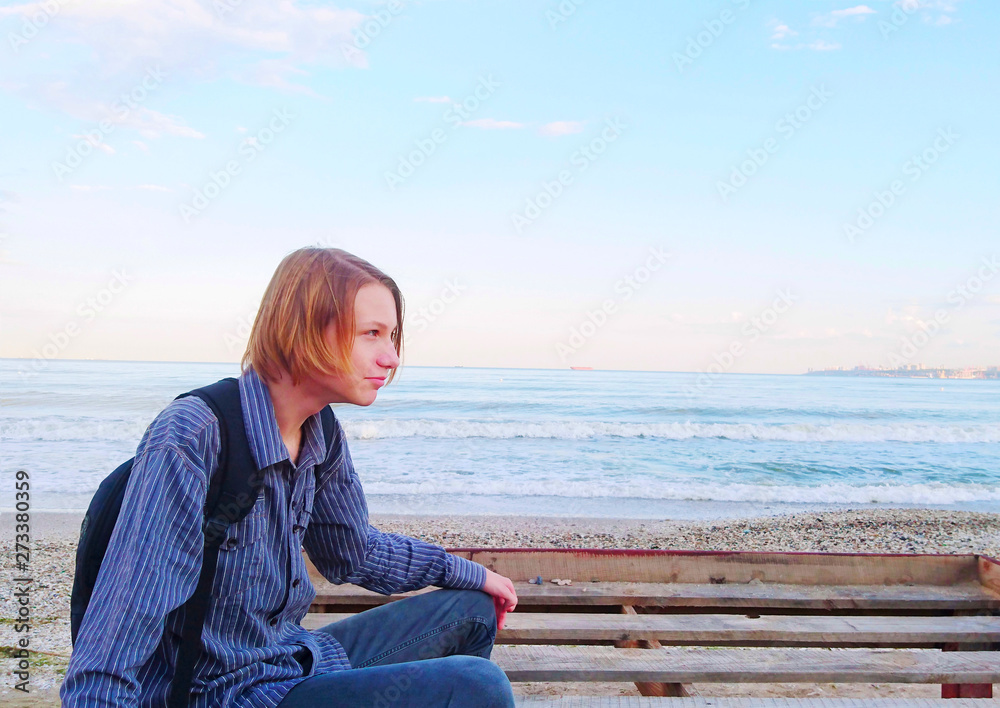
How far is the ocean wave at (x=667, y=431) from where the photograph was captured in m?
16.9

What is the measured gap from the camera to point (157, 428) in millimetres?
1156

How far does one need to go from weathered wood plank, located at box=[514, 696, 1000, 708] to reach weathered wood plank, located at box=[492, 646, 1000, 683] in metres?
0.18

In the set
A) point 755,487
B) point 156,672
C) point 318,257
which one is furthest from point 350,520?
point 755,487

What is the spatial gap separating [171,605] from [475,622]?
849 mm

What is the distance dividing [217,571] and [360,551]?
52 cm

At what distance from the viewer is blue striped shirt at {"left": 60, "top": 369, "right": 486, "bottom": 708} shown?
3.38 ft

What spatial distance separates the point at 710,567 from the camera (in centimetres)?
319

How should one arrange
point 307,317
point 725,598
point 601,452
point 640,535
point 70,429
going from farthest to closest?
point 70,429 → point 601,452 → point 640,535 → point 725,598 → point 307,317

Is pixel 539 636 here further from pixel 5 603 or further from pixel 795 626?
pixel 5 603

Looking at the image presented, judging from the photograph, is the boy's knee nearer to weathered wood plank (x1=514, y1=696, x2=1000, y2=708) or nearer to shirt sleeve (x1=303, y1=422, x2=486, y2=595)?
shirt sleeve (x1=303, y1=422, x2=486, y2=595)

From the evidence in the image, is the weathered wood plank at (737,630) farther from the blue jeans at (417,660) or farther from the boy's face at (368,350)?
the boy's face at (368,350)

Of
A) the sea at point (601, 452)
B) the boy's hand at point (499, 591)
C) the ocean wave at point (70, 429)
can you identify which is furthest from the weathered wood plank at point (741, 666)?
the ocean wave at point (70, 429)

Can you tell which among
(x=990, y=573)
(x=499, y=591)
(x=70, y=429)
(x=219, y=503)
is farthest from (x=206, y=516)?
(x=70, y=429)

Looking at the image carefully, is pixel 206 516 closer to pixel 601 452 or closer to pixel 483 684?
pixel 483 684
